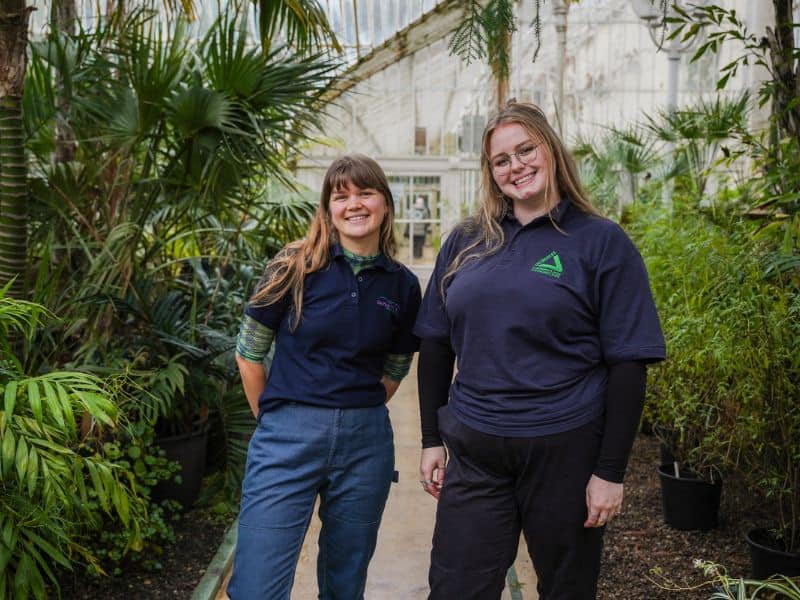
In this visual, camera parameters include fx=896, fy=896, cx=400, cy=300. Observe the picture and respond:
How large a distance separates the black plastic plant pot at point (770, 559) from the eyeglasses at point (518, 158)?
209 centimetres

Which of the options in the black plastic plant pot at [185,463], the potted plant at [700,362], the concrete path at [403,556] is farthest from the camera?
the black plastic plant pot at [185,463]

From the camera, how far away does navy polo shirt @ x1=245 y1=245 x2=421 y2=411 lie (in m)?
2.54

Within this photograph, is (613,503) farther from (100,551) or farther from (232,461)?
(232,461)

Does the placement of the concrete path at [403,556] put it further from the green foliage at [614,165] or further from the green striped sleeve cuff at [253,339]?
the green foliage at [614,165]

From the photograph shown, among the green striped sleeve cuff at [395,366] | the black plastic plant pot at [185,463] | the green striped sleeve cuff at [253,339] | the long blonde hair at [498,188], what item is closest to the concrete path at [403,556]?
the black plastic plant pot at [185,463]

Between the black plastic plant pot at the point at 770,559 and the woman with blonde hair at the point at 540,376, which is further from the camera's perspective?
the black plastic plant pot at the point at 770,559

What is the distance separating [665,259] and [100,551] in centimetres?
349

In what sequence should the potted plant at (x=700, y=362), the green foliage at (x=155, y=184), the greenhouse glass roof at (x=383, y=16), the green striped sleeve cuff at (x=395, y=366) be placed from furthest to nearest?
the greenhouse glass roof at (x=383, y=16) < the green foliage at (x=155, y=184) < the potted plant at (x=700, y=362) < the green striped sleeve cuff at (x=395, y=366)

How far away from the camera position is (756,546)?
11.8 ft

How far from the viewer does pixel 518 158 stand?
93.1 inches

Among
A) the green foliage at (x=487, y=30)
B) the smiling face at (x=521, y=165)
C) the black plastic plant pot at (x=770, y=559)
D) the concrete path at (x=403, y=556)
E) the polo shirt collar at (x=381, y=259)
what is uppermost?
the green foliage at (x=487, y=30)

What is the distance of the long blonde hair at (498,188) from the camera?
2369 millimetres

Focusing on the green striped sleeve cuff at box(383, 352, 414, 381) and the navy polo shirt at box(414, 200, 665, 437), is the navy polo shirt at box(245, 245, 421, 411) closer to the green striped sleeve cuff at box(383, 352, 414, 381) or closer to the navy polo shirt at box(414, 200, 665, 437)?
the green striped sleeve cuff at box(383, 352, 414, 381)

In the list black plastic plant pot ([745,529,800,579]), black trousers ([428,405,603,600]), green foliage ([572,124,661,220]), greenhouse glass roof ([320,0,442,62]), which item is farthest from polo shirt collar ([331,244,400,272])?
greenhouse glass roof ([320,0,442,62])
